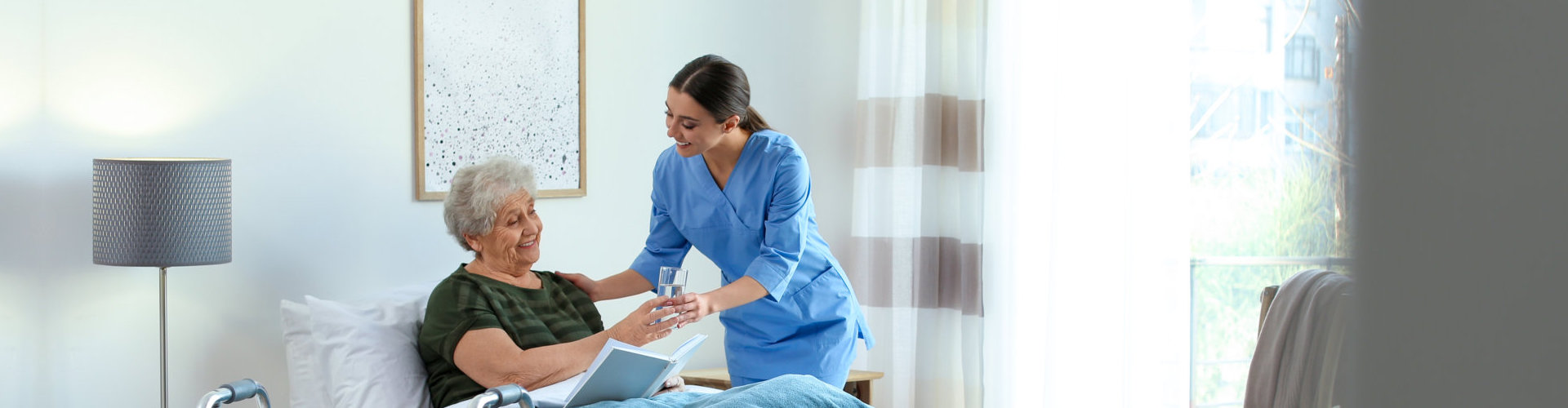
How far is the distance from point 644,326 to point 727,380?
1162 mm

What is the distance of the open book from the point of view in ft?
6.36

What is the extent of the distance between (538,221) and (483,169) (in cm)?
17

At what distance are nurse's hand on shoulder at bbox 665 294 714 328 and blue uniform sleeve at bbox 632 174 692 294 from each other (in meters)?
0.50

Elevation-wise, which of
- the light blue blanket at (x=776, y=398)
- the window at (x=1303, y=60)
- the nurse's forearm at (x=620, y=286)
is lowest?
the light blue blanket at (x=776, y=398)

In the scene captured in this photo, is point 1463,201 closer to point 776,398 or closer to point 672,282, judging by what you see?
point 776,398

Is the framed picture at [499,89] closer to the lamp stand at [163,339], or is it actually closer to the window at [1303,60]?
the lamp stand at [163,339]

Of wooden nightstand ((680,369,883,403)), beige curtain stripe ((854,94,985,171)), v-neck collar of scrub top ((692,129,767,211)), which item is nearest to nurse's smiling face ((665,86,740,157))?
v-neck collar of scrub top ((692,129,767,211))

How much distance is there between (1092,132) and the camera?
9.41 feet

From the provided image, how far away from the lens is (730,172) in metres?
2.43

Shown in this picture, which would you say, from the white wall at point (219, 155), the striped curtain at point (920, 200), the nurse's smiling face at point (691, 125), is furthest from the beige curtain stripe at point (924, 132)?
the nurse's smiling face at point (691, 125)

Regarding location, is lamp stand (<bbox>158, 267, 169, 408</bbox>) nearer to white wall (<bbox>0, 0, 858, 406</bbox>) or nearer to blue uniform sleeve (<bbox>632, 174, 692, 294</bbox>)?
white wall (<bbox>0, 0, 858, 406</bbox>)

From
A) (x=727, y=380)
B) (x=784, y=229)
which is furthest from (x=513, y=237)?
(x=727, y=380)

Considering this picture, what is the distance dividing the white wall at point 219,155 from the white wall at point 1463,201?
2528mm

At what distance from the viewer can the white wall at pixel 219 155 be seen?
84.8 inches
